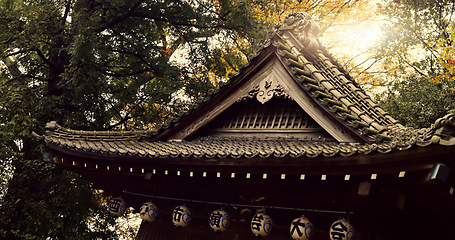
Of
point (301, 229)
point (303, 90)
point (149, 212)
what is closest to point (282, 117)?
point (303, 90)

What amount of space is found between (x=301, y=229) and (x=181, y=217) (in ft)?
7.13

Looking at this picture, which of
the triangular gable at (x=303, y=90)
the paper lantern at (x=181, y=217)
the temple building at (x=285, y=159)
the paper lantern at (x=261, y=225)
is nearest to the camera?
the temple building at (x=285, y=159)

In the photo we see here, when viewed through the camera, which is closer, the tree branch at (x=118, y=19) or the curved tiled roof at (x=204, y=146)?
the curved tiled roof at (x=204, y=146)

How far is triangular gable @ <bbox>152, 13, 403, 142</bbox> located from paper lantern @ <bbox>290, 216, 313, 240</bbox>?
55.7 inches

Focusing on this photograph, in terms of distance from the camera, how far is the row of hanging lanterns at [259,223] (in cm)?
538

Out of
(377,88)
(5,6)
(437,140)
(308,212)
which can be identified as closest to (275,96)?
(308,212)

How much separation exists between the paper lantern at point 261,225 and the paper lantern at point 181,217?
1.31 metres

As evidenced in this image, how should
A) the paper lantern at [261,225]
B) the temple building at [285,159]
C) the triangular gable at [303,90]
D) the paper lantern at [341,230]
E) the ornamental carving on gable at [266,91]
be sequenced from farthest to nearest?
the ornamental carving on gable at [266,91] → the triangular gable at [303,90] → the paper lantern at [261,225] → the paper lantern at [341,230] → the temple building at [285,159]

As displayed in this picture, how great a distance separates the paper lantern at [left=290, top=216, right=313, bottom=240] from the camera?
18.6ft

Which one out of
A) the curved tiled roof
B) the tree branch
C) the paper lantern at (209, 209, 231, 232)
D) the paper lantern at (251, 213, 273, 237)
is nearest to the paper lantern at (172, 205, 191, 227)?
the paper lantern at (209, 209, 231, 232)

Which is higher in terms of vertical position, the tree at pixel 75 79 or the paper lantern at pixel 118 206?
the tree at pixel 75 79

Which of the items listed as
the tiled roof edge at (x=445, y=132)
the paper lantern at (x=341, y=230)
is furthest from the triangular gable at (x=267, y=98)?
the tiled roof edge at (x=445, y=132)

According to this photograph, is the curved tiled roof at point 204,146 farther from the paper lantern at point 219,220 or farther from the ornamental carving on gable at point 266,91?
the paper lantern at point 219,220

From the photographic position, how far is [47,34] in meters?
12.7
